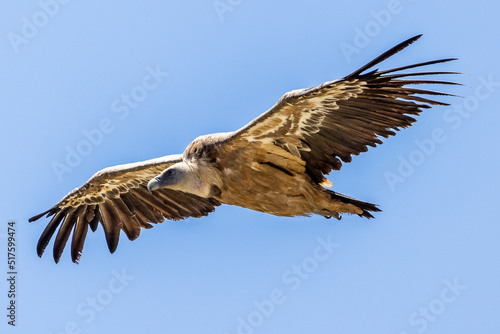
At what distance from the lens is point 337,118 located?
9.73m

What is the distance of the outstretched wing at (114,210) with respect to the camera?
12.3 metres

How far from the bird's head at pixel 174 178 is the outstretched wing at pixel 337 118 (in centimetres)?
87

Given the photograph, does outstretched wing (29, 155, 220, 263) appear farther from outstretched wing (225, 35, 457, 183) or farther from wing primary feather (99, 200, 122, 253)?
outstretched wing (225, 35, 457, 183)

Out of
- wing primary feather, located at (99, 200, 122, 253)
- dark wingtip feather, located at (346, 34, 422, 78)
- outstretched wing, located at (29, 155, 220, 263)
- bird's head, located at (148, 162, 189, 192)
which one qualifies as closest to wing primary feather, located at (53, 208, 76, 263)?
outstretched wing, located at (29, 155, 220, 263)

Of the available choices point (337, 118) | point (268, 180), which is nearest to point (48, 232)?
point (268, 180)

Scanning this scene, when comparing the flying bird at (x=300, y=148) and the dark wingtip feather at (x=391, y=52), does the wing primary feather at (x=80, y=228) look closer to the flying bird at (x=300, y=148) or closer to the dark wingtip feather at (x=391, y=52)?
the flying bird at (x=300, y=148)

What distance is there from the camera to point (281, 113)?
9547mm

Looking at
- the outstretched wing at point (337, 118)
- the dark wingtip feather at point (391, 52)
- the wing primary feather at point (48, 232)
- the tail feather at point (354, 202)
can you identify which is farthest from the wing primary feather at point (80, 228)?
the dark wingtip feather at point (391, 52)

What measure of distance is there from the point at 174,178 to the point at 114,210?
2.31 m

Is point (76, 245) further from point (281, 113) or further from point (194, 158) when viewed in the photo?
point (281, 113)

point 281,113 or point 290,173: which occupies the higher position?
point 281,113

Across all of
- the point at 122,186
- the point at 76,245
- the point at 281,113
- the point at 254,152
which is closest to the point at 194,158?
the point at 254,152

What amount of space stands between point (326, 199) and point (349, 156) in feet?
2.12

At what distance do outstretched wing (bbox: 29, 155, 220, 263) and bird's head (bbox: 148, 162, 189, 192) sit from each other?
4.69ft
